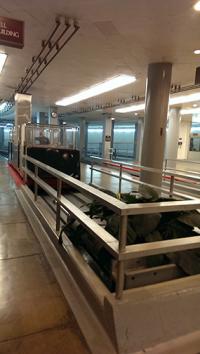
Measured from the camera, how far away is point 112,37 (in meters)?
3.90

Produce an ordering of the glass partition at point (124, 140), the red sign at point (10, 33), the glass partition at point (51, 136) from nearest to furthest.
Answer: the red sign at point (10, 33) < the glass partition at point (51, 136) < the glass partition at point (124, 140)

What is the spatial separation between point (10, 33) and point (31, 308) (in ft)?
10.4

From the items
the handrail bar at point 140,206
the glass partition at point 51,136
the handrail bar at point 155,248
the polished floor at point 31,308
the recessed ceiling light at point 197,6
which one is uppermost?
the recessed ceiling light at point 197,6

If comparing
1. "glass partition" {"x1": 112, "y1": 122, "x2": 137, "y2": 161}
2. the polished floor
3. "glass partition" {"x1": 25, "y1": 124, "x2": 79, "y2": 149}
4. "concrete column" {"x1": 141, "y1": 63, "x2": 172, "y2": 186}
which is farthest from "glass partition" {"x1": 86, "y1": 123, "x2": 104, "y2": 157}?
the polished floor

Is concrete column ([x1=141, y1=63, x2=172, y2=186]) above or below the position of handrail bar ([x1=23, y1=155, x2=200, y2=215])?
above

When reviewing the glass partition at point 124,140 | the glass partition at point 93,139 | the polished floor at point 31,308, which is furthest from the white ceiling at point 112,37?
the glass partition at point 93,139

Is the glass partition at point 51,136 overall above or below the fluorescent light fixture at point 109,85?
below

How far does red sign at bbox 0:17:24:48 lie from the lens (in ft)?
10.5

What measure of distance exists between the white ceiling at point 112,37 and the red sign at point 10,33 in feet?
0.36

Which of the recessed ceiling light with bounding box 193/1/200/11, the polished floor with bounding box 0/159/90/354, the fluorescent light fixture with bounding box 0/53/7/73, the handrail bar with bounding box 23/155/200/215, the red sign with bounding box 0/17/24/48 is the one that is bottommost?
the polished floor with bounding box 0/159/90/354

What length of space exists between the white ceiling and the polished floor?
2818 millimetres

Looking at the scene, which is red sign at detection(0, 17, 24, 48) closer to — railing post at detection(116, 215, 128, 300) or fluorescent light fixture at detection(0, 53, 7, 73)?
fluorescent light fixture at detection(0, 53, 7, 73)

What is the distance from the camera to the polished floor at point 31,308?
1.54 meters

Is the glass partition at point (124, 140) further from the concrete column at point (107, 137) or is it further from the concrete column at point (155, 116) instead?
the concrete column at point (155, 116)
